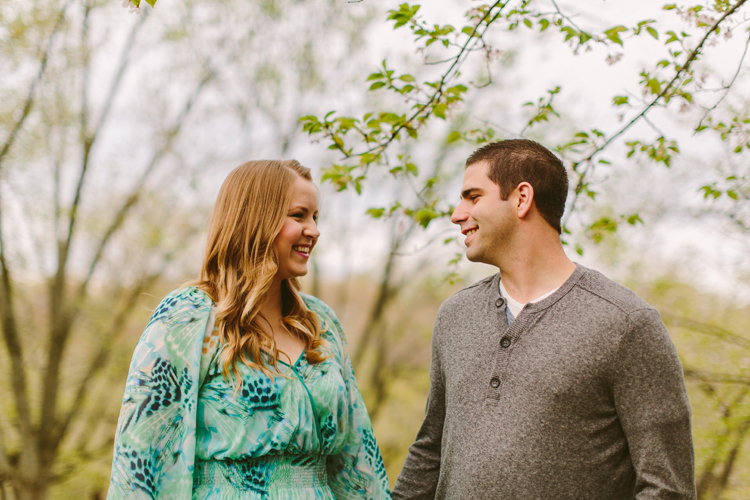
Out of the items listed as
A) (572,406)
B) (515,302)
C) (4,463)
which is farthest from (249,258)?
(4,463)

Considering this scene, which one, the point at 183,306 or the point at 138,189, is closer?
the point at 183,306

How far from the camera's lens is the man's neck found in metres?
1.71

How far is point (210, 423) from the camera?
1615 mm

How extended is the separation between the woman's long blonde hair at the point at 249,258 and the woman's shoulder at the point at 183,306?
0.15 feet

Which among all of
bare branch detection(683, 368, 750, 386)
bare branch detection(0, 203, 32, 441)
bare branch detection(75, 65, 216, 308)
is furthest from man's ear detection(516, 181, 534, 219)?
bare branch detection(75, 65, 216, 308)

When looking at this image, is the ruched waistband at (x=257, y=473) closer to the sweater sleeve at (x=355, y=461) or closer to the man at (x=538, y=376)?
the sweater sleeve at (x=355, y=461)

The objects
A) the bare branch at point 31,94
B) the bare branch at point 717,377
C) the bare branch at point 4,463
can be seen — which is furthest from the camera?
the bare branch at point 4,463

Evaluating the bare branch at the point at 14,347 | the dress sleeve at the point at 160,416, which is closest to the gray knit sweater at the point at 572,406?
the dress sleeve at the point at 160,416

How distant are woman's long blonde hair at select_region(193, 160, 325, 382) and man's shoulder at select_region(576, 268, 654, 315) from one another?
94 centimetres

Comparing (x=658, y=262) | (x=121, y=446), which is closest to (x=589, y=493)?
(x=121, y=446)

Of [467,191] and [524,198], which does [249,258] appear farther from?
[524,198]

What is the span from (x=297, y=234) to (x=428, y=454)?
95 centimetres

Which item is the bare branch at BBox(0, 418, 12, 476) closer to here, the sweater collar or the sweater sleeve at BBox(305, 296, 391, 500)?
the sweater sleeve at BBox(305, 296, 391, 500)

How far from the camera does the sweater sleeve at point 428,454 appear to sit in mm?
1898
